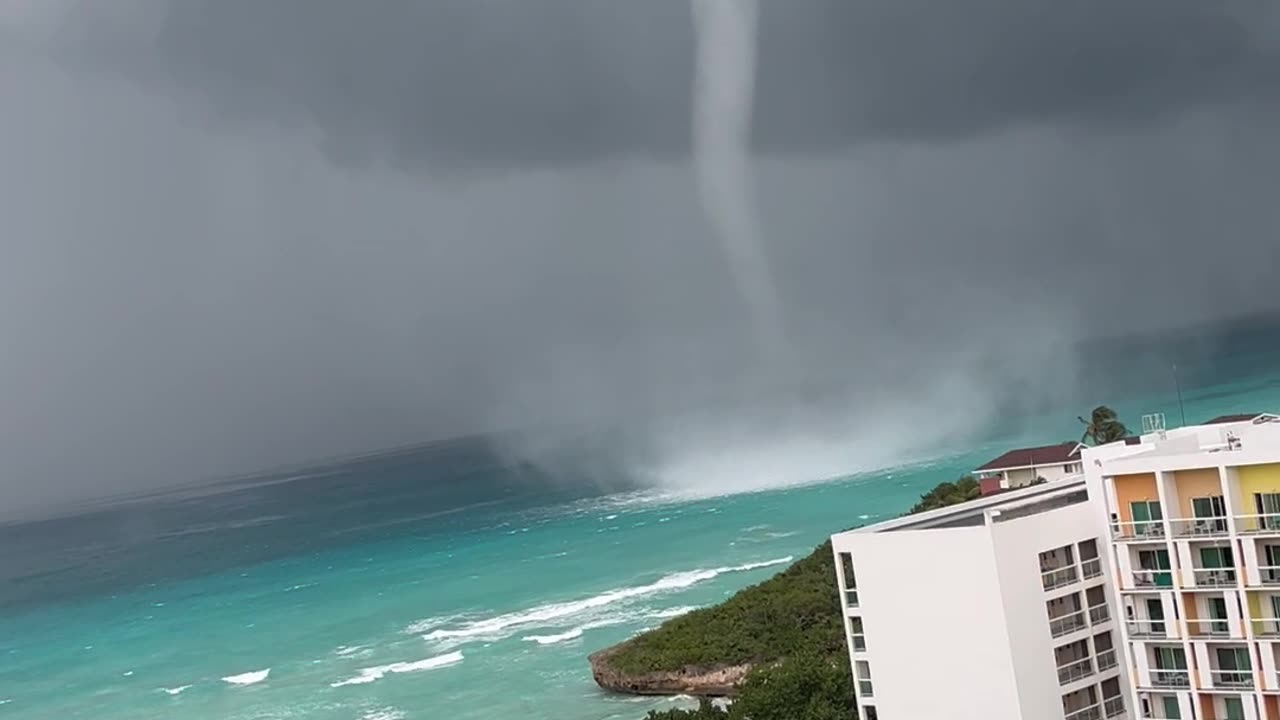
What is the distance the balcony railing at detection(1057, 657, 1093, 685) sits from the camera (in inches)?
771

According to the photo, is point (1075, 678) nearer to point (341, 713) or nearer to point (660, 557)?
point (341, 713)

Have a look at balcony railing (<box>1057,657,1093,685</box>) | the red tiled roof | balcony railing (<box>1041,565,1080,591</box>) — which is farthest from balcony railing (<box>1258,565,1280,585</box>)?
the red tiled roof

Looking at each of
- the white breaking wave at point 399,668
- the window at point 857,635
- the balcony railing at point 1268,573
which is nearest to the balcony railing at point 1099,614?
the balcony railing at point 1268,573

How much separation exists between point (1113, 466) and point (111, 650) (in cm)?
6861

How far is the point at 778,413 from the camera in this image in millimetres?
188625

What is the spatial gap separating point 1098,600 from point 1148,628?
3.94ft

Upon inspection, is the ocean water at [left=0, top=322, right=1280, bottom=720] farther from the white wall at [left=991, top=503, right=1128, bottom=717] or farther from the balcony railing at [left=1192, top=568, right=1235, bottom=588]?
the balcony railing at [left=1192, top=568, right=1235, bottom=588]

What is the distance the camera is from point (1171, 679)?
18.9 m

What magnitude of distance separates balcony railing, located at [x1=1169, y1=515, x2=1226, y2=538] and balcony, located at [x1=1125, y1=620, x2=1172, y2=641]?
132 cm

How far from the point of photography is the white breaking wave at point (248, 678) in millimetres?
57250

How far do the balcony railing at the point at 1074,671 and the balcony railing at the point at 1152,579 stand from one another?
4.87 feet

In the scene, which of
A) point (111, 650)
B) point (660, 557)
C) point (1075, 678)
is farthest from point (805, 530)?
point (1075, 678)

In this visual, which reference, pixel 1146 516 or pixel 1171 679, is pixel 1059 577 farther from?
pixel 1171 679

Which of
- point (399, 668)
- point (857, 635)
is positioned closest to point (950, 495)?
point (399, 668)
